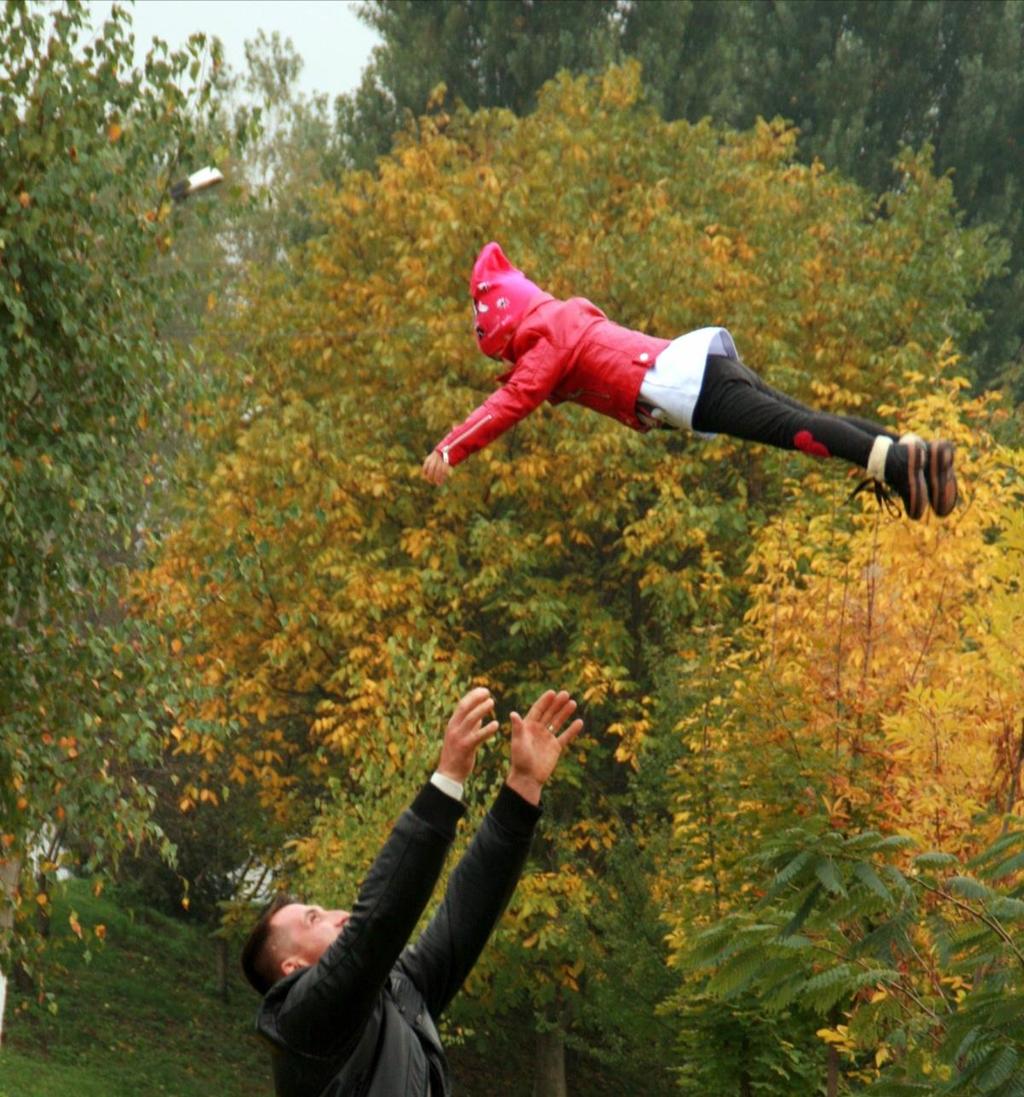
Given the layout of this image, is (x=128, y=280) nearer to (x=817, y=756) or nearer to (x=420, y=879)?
(x=817, y=756)

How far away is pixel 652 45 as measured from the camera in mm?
33406

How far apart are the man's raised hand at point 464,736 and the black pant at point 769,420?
1.93 metres

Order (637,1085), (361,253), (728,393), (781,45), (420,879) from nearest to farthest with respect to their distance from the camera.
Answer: (420,879), (728,393), (361,253), (637,1085), (781,45)

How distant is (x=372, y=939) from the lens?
3.55 m

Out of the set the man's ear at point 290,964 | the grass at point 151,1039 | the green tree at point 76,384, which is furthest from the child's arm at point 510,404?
the grass at point 151,1039

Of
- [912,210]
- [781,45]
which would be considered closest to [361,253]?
[912,210]

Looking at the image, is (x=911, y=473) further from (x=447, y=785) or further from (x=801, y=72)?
(x=801, y=72)

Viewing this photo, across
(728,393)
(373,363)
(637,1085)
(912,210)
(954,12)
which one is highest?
(954,12)

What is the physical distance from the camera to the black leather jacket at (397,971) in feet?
11.7

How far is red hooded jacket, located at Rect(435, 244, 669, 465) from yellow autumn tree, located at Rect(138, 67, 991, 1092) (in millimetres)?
12107

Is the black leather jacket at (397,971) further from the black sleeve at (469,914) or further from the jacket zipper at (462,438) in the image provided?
the jacket zipper at (462,438)

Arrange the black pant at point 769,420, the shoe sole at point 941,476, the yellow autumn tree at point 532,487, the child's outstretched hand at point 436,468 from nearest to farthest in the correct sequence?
the shoe sole at point 941,476
the black pant at point 769,420
the child's outstretched hand at point 436,468
the yellow autumn tree at point 532,487

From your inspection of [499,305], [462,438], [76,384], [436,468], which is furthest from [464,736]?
[76,384]

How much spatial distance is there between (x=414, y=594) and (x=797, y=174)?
370 inches
